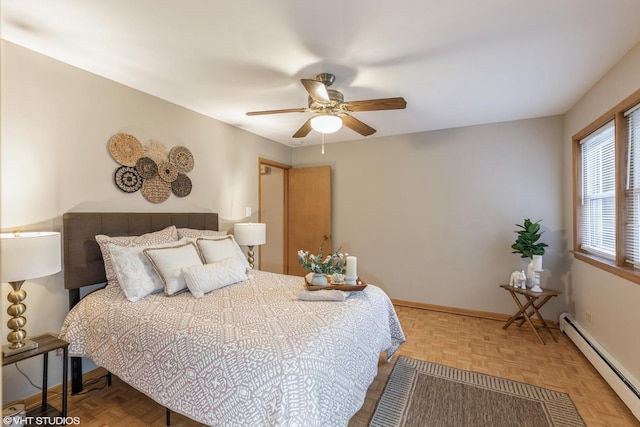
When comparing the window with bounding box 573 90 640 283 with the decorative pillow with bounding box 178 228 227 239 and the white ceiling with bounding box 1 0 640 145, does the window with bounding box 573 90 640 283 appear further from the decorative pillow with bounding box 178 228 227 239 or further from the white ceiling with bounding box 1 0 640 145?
the decorative pillow with bounding box 178 228 227 239

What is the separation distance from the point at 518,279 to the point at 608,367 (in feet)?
3.59

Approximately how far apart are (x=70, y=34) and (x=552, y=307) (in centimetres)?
499

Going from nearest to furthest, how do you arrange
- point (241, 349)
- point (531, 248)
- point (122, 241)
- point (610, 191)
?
point (241, 349), point (122, 241), point (610, 191), point (531, 248)

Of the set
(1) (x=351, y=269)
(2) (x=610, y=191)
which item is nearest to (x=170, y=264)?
(1) (x=351, y=269)

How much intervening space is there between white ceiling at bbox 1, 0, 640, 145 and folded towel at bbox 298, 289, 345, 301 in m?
1.69

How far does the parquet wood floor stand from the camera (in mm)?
2213

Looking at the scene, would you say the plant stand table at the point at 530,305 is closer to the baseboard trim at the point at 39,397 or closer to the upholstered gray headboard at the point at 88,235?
the upholstered gray headboard at the point at 88,235

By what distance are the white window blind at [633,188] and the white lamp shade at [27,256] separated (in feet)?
13.1

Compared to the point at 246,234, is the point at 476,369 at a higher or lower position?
lower

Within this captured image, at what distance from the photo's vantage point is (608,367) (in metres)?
2.53

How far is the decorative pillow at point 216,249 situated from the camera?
A: 2.87 meters

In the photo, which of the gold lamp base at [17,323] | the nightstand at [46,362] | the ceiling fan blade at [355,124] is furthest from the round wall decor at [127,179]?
the ceiling fan blade at [355,124]

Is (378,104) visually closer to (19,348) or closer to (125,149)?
(125,149)

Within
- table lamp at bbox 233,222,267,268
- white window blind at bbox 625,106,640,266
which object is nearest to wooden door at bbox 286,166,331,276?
table lamp at bbox 233,222,267,268
